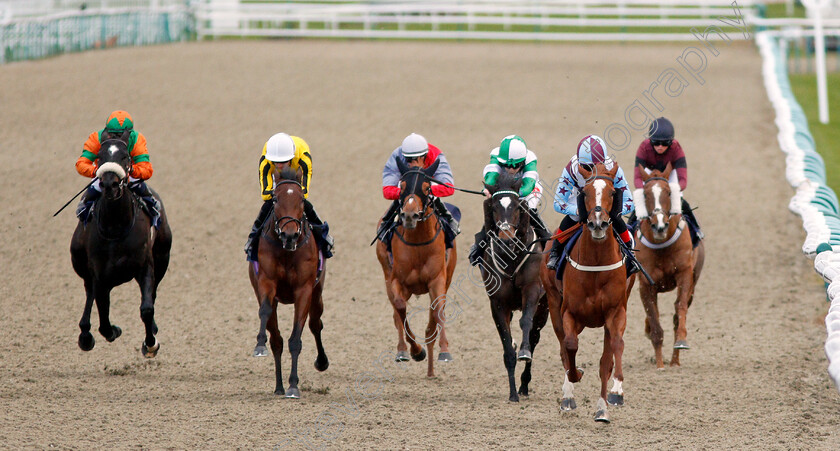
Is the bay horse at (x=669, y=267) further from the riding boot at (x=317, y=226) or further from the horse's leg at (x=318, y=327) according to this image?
the horse's leg at (x=318, y=327)

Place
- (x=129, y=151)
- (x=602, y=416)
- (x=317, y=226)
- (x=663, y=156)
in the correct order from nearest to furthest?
(x=602, y=416) → (x=317, y=226) → (x=129, y=151) → (x=663, y=156)

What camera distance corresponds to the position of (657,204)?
8.22m

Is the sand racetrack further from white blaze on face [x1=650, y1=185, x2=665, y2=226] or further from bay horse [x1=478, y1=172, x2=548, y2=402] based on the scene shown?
white blaze on face [x1=650, y1=185, x2=665, y2=226]

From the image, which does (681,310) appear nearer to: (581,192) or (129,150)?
(581,192)

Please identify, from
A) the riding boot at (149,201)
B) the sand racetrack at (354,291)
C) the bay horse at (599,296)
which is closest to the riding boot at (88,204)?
the riding boot at (149,201)

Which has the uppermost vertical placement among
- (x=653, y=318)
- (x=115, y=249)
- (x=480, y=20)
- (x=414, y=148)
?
(x=480, y=20)

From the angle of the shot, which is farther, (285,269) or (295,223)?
(285,269)

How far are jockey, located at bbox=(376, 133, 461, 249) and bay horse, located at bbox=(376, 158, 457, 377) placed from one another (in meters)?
0.09

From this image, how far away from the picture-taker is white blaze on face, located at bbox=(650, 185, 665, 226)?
26.9 feet

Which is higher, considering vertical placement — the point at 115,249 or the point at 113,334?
the point at 115,249

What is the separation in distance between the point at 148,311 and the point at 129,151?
4.25 feet

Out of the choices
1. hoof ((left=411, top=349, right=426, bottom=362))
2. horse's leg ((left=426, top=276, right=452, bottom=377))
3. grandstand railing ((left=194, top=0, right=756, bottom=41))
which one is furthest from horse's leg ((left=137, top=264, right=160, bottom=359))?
grandstand railing ((left=194, top=0, right=756, bottom=41))

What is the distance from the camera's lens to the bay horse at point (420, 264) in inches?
318

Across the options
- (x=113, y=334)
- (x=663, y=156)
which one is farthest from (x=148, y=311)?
(x=663, y=156)
